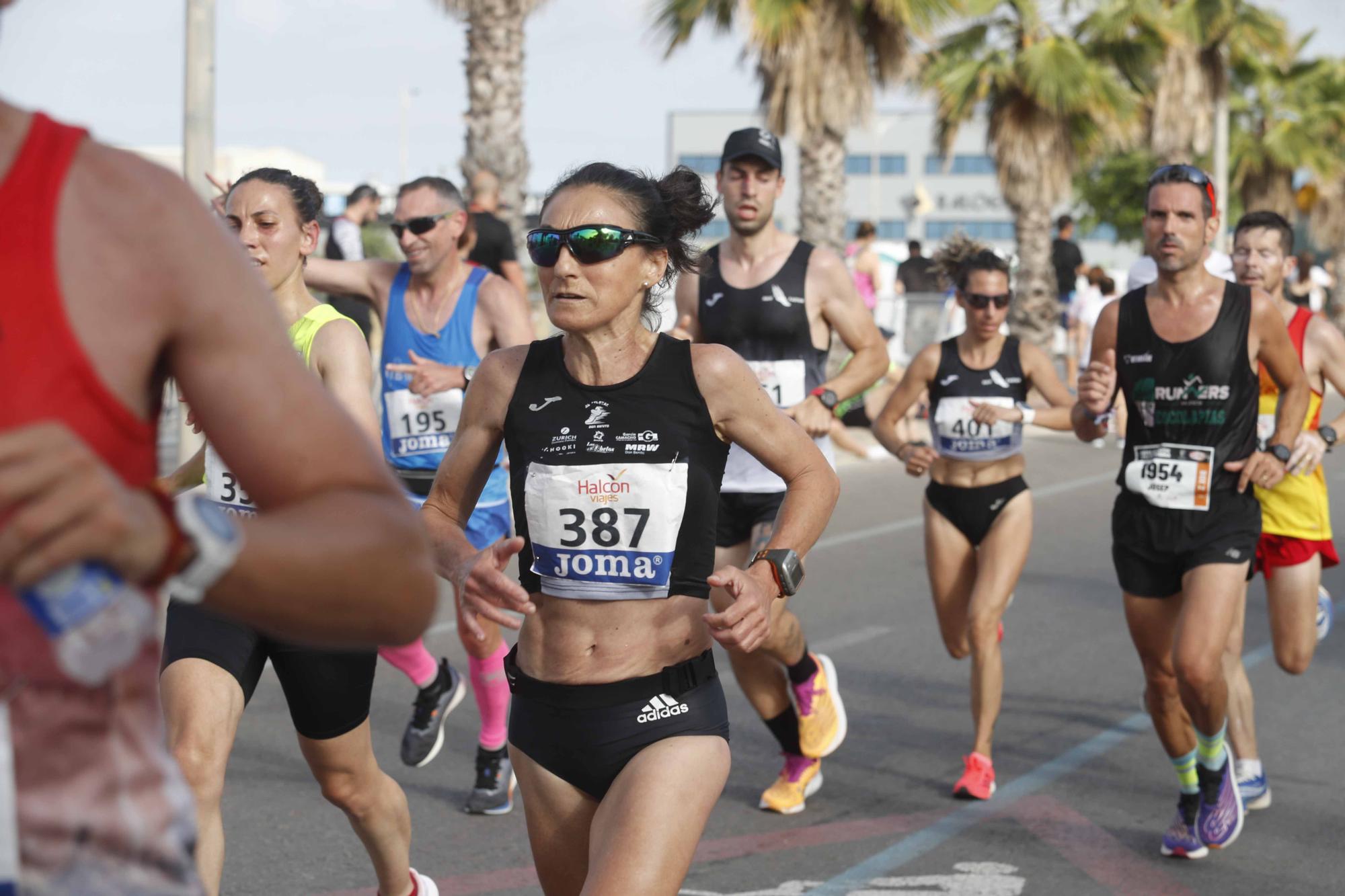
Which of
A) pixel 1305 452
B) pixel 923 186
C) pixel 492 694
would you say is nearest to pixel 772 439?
pixel 492 694

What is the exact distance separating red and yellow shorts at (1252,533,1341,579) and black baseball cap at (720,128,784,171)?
7.90 ft

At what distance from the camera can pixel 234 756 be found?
6395 millimetres

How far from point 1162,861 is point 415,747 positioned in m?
2.67

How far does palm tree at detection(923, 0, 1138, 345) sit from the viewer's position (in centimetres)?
2375

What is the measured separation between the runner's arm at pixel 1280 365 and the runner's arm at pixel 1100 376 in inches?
18.2

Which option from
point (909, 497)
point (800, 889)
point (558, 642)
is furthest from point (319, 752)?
point (909, 497)

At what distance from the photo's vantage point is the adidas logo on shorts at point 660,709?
11.1 ft

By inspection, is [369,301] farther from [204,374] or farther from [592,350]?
[204,374]

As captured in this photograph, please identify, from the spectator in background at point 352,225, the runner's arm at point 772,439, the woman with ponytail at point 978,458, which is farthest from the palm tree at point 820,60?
the runner's arm at point 772,439

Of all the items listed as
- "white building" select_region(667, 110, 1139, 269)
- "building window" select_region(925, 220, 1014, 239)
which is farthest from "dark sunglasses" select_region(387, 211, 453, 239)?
"building window" select_region(925, 220, 1014, 239)

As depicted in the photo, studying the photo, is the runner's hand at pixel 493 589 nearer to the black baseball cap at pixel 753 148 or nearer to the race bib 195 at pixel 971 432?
the black baseball cap at pixel 753 148

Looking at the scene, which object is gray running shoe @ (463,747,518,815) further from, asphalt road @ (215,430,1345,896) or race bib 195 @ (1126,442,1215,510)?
race bib 195 @ (1126,442,1215,510)

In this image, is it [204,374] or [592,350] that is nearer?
[204,374]

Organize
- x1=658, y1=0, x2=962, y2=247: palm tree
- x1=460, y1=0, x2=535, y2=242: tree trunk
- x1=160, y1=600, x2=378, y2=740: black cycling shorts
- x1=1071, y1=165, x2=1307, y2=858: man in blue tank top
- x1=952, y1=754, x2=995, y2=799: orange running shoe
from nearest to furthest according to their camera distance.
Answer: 1. x1=160, y1=600, x2=378, y2=740: black cycling shorts
2. x1=1071, y1=165, x2=1307, y2=858: man in blue tank top
3. x1=952, y1=754, x2=995, y2=799: orange running shoe
4. x1=460, y1=0, x2=535, y2=242: tree trunk
5. x1=658, y1=0, x2=962, y2=247: palm tree
